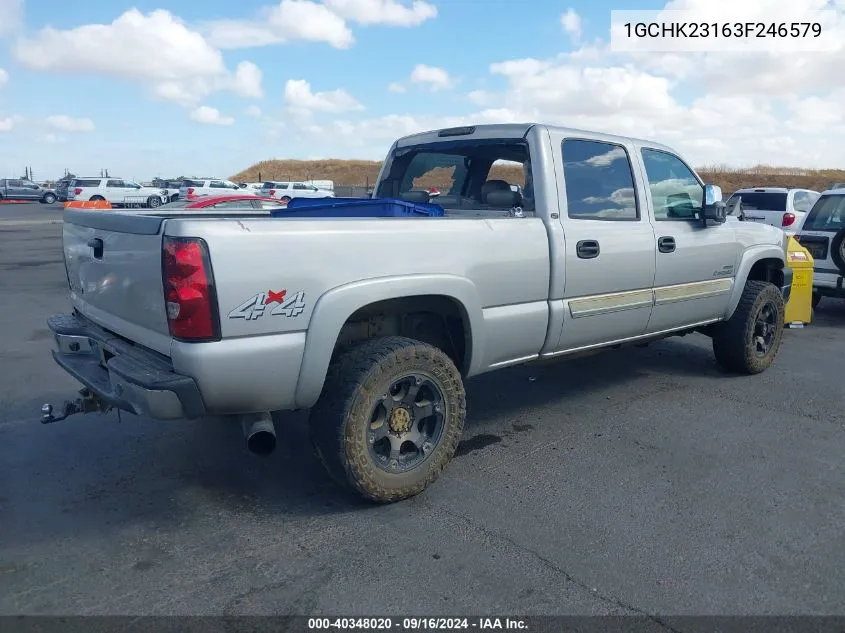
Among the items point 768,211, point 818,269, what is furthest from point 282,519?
point 768,211

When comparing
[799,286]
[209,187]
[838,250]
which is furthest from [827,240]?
[209,187]

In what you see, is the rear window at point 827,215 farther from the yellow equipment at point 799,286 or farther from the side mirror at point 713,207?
the side mirror at point 713,207

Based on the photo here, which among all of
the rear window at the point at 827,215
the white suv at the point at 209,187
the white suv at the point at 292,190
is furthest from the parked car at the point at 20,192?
the rear window at the point at 827,215

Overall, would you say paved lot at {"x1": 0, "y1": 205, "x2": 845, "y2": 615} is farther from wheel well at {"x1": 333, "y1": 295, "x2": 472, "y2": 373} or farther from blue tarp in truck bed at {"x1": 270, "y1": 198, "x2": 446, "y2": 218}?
blue tarp in truck bed at {"x1": 270, "y1": 198, "x2": 446, "y2": 218}

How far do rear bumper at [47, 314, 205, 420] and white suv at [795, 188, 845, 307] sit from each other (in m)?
8.05

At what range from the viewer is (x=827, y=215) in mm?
9211

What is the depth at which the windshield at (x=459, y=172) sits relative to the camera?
4.78 m

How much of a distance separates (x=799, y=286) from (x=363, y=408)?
5778 mm

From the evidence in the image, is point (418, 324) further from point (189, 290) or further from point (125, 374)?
point (125, 374)

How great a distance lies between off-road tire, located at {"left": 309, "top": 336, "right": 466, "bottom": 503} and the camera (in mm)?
3461

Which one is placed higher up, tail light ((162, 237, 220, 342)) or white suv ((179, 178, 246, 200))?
white suv ((179, 178, 246, 200))

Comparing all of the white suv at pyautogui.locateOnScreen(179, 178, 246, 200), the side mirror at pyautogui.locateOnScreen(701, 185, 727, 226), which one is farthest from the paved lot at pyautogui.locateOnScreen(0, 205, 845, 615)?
the white suv at pyautogui.locateOnScreen(179, 178, 246, 200)

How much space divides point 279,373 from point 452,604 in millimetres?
1216

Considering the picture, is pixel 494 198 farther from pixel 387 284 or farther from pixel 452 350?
pixel 387 284
